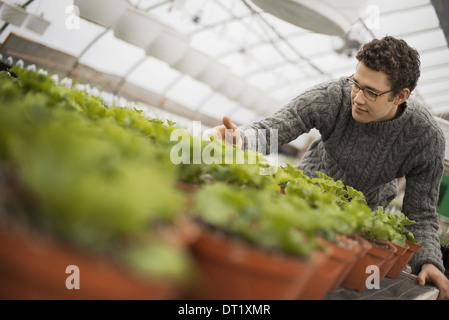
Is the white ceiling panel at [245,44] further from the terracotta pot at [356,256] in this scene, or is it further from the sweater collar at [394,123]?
the terracotta pot at [356,256]

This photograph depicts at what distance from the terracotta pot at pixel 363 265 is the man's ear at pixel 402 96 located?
120 centimetres

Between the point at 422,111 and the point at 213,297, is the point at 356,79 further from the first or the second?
the point at 213,297

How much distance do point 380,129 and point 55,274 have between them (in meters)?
2.18

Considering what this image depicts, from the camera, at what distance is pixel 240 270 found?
603 mm

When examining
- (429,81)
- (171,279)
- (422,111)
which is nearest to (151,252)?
(171,279)

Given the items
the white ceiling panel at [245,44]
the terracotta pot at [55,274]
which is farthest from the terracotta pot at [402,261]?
the white ceiling panel at [245,44]

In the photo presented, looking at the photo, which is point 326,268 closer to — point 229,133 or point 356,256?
point 356,256

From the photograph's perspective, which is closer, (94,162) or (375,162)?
(94,162)

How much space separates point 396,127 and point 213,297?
6.42 ft

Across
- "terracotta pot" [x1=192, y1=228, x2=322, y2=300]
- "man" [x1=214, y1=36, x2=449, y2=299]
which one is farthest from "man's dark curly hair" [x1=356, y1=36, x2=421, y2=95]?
"terracotta pot" [x1=192, y1=228, x2=322, y2=300]

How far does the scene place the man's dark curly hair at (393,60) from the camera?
1.96 meters
